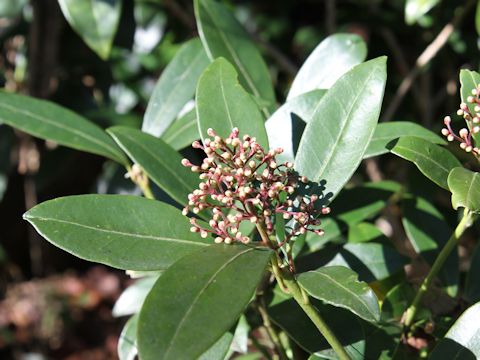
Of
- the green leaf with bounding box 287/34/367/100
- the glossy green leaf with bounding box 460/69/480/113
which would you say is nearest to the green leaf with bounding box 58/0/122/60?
the green leaf with bounding box 287/34/367/100

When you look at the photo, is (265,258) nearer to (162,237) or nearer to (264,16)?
(162,237)

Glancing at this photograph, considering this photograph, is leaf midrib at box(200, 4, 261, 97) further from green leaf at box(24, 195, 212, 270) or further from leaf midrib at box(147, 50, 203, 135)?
green leaf at box(24, 195, 212, 270)

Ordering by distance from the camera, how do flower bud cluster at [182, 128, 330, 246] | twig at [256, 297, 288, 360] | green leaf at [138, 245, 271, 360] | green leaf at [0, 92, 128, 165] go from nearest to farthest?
green leaf at [138, 245, 271, 360] < flower bud cluster at [182, 128, 330, 246] < twig at [256, 297, 288, 360] < green leaf at [0, 92, 128, 165]

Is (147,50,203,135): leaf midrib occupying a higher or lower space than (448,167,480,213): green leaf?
lower

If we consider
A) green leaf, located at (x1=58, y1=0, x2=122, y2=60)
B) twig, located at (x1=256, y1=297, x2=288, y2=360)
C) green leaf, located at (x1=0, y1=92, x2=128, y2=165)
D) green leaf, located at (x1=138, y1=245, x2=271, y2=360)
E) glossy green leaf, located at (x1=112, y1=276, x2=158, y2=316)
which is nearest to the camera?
green leaf, located at (x1=138, y1=245, x2=271, y2=360)

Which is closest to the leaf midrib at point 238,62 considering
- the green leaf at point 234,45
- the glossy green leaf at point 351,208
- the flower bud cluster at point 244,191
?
the green leaf at point 234,45

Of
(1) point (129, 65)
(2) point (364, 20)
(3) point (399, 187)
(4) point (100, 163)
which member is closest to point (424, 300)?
(3) point (399, 187)
